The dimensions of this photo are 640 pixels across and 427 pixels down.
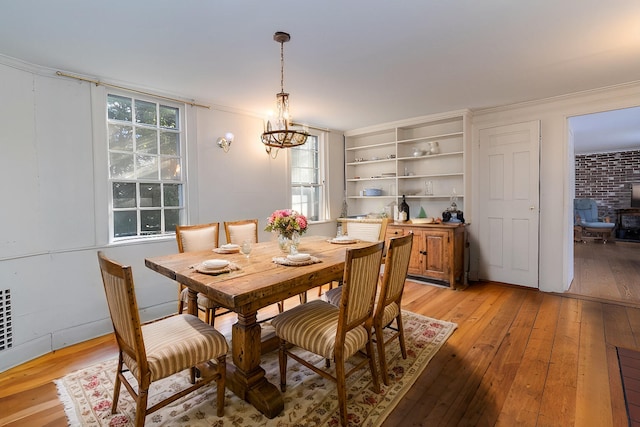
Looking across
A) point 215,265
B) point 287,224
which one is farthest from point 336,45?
point 215,265

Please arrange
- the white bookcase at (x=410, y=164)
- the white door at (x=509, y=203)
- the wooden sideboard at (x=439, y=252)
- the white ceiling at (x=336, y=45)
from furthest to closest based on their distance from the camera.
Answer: the white bookcase at (x=410, y=164) → the wooden sideboard at (x=439, y=252) → the white door at (x=509, y=203) → the white ceiling at (x=336, y=45)

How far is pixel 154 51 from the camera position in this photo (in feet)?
7.92

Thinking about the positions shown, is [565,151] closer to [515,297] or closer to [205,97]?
[515,297]

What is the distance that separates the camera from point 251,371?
6.16 ft

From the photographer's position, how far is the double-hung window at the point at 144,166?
10.1 feet

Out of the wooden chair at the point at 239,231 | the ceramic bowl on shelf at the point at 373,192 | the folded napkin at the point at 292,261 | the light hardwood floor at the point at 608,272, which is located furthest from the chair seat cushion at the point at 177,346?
the light hardwood floor at the point at 608,272

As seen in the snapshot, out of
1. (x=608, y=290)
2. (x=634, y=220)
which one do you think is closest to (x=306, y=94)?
(x=608, y=290)

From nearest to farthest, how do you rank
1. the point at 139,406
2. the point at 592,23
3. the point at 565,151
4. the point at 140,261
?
the point at 139,406 → the point at 592,23 → the point at 140,261 → the point at 565,151

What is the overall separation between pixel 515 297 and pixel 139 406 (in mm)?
3872

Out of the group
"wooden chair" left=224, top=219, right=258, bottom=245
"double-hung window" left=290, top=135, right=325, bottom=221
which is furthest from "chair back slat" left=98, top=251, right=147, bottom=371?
"double-hung window" left=290, top=135, right=325, bottom=221

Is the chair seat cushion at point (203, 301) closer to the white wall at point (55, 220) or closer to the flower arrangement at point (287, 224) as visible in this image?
the flower arrangement at point (287, 224)

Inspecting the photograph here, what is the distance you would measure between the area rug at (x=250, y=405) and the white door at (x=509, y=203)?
7.85 ft

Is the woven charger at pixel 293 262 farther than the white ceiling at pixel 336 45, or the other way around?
the woven charger at pixel 293 262

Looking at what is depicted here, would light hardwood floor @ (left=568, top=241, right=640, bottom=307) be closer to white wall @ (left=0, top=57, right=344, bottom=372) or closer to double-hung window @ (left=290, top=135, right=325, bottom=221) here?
double-hung window @ (left=290, top=135, right=325, bottom=221)
